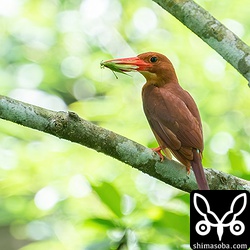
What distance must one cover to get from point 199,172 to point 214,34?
0.68 m

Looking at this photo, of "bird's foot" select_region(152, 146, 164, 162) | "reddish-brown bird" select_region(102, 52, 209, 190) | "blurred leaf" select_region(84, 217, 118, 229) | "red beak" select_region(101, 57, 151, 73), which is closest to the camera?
"blurred leaf" select_region(84, 217, 118, 229)

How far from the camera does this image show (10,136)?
599cm

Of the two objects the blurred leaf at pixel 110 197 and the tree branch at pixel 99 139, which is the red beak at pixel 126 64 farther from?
the blurred leaf at pixel 110 197

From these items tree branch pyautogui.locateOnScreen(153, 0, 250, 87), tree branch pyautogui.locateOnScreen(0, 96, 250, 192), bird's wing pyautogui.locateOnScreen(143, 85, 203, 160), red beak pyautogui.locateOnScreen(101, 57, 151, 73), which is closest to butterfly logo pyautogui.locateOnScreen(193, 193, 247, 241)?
tree branch pyautogui.locateOnScreen(0, 96, 250, 192)

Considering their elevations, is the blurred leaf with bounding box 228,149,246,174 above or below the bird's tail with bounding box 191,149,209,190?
above

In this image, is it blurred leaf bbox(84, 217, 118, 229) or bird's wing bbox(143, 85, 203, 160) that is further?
bird's wing bbox(143, 85, 203, 160)

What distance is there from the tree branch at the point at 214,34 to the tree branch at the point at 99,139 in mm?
545

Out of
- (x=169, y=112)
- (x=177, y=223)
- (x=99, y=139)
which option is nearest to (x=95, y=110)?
(x=169, y=112)

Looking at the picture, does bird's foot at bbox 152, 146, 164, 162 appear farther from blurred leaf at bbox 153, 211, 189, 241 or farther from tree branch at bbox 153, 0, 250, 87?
tree branch at bbox 153, 0, 250, 87

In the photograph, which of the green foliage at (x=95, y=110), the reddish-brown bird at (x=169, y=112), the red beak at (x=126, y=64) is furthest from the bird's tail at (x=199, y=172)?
the red beak at (x=126, y=64)

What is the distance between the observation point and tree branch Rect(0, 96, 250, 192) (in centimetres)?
293

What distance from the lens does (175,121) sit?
348 cm

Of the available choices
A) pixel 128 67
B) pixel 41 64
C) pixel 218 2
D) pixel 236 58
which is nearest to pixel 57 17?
pixel 41 64

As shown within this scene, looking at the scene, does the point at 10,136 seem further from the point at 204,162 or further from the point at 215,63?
the point at 204,162
